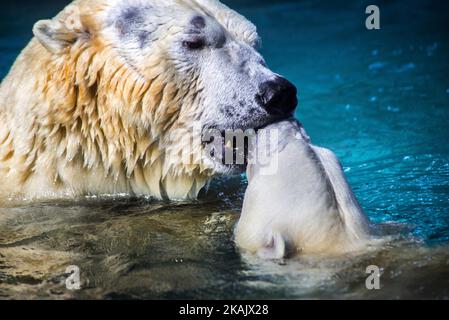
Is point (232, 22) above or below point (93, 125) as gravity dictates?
above

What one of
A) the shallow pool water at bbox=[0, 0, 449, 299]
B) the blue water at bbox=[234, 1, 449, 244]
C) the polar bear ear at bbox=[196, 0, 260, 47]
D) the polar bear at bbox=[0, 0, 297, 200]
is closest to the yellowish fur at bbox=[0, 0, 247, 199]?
the polar bear at bbox=[0, 0, 297, 200]

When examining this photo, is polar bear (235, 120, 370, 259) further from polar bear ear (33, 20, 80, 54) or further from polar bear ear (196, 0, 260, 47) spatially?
polar bear ear (33, 20, 80, 54)

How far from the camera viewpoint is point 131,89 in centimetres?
317

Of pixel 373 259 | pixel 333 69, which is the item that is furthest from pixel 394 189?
pixel 333 69

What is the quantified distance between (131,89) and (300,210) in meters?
1.14

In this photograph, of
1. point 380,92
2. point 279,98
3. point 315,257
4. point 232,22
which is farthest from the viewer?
point 380,92

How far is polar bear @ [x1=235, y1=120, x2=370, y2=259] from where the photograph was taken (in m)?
2.41

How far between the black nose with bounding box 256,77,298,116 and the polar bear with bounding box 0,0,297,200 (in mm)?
39

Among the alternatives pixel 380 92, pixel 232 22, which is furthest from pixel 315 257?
pixel 380 92

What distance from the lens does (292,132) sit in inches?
109

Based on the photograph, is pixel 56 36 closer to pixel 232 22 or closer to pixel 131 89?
pixel 131 89

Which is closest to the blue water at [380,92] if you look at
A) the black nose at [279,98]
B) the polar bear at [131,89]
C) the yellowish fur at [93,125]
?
the black nose at [279,98]
